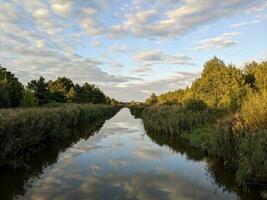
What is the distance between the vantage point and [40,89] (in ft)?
202

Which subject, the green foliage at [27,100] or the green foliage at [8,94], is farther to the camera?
the green foliage at [27,100]

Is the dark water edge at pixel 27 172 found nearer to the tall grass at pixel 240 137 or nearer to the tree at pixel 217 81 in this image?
the tall grass at pixel 240 137

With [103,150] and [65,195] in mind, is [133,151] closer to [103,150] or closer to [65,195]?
[103,150]

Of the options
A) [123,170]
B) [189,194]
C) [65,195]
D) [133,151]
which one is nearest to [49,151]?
[133,151]

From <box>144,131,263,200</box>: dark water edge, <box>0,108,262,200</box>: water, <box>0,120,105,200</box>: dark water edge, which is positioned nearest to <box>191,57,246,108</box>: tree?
<box>144,131,263,200</box>: dark water edge

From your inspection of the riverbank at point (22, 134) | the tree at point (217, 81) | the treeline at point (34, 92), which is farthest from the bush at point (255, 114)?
the treeline at point (34, 92)

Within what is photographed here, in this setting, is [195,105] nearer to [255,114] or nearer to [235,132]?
[255,114]

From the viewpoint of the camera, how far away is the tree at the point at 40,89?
6009 centimetres

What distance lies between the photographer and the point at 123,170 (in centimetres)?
1443

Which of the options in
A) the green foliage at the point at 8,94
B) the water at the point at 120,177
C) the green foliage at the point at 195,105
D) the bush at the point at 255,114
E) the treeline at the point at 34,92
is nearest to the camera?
the water at the point at 120,177

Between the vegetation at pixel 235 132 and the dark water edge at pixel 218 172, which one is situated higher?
the vegetation at pixel 235 132

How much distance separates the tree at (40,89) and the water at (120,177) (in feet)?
138

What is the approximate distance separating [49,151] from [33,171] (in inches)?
208

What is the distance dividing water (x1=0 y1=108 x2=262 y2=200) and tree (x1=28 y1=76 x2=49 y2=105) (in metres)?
42.1
